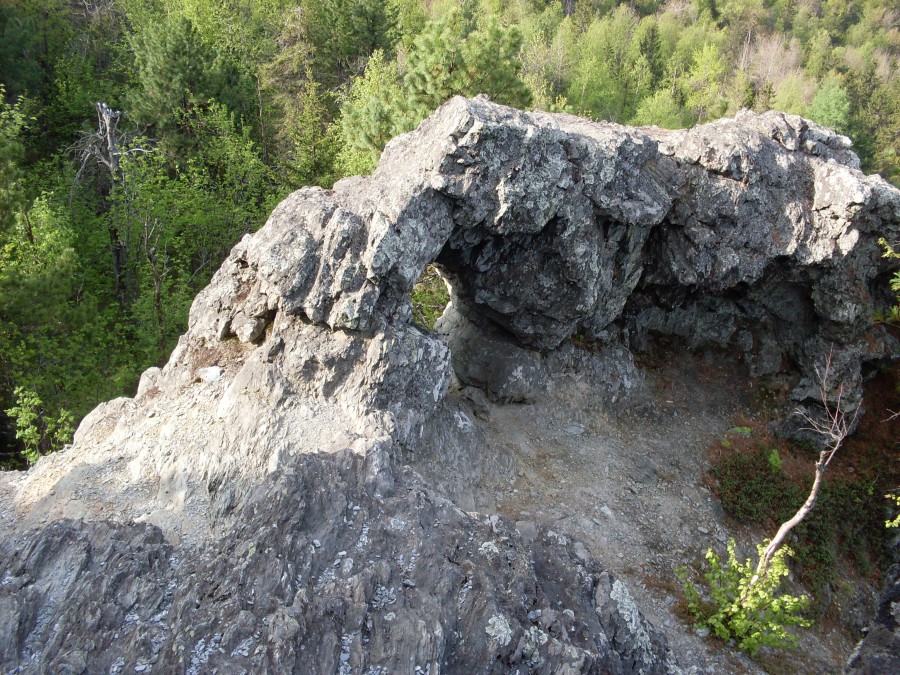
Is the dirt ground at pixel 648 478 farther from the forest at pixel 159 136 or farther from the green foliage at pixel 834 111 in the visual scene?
the green foliage at pixel 834 111

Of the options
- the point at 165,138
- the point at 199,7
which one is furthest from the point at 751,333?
the point at 199,7

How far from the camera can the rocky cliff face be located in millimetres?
8500

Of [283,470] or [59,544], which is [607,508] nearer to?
[283,470]

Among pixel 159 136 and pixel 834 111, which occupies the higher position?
pixel 159 136


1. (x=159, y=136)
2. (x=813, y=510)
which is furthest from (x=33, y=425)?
(x=813, y=510)

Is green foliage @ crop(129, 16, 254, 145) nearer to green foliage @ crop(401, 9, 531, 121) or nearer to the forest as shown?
the forest

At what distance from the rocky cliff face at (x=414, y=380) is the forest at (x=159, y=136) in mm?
6391

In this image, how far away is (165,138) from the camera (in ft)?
86.1

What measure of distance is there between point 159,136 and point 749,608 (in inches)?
1102

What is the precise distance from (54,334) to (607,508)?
17.3m

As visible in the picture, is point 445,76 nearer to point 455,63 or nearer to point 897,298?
point 455,63

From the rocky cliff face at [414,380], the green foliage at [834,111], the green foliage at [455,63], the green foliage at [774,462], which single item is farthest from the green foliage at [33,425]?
the green foliage at [834,111]

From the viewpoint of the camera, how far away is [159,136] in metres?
27.0

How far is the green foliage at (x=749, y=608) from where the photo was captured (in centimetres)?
1129
